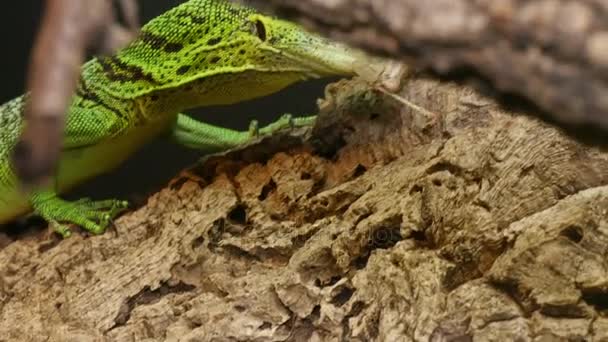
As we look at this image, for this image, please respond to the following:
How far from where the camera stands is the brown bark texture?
0.69 meters

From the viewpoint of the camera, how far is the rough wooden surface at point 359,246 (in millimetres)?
1537

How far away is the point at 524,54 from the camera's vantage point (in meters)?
0.72

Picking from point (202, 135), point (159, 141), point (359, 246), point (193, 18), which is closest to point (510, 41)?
point (359, 246)

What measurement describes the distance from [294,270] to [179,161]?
156 centimetres

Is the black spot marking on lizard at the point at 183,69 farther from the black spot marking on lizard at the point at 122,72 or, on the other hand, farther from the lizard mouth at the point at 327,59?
the lizard mouth at the point at 327,59

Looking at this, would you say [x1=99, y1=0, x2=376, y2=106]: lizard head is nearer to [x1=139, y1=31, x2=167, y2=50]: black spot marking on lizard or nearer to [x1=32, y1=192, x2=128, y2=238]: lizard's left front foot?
[x1=139, y1=31, x2=167, y2=50]: black spot marking on lizard

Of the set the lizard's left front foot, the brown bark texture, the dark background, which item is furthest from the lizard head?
the brown bark texture

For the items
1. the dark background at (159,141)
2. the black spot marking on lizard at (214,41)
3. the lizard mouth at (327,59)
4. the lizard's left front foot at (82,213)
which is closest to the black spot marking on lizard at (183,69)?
the black spot marking on lizard at (214,41)

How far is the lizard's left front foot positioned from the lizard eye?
64 cm

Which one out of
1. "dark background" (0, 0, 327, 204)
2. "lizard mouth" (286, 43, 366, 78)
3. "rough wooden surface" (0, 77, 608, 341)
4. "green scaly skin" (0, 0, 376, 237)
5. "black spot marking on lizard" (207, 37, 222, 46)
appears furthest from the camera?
"dark background" (0, 0, 327, 204)

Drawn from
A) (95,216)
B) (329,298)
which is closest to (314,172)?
(329,298)

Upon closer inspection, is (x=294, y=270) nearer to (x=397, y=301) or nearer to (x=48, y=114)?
(x=397, y=301)

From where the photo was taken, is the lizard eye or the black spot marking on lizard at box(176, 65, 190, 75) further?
the black spot marking on lizard at box(176, 65, 190, 75)

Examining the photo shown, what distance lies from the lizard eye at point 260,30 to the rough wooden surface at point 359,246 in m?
0.30
